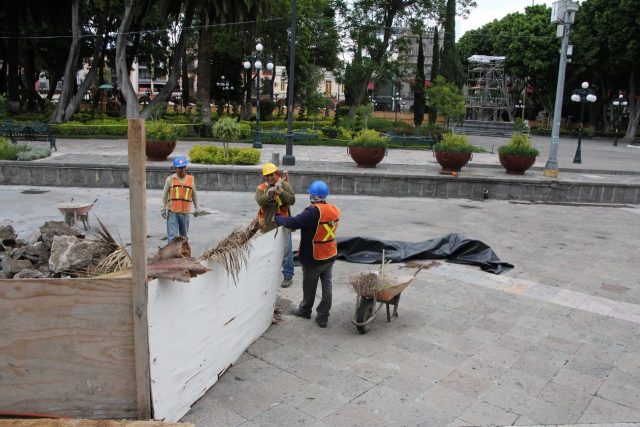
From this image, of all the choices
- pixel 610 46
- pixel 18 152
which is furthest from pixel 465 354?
pixel 610 46

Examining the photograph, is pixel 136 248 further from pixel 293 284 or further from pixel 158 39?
pixel 158 39

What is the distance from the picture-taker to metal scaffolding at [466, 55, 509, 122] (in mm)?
53031

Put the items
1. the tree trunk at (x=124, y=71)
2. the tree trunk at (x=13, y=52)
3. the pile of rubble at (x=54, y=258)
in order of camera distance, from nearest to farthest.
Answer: the pile of rubble at (x=54, y=258)
the tree trunk at (x=124, y=71)
the tree trunk at (x=13, y=52)

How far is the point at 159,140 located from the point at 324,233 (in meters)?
12.8

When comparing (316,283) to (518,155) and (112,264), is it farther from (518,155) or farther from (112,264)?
(518,155)

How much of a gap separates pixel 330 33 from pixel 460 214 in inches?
1335

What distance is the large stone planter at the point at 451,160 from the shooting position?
18.2 m

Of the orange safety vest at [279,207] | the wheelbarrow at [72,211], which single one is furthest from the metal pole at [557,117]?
the wheelbarrow at [72,211]

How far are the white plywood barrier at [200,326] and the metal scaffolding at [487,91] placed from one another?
50.0 metres

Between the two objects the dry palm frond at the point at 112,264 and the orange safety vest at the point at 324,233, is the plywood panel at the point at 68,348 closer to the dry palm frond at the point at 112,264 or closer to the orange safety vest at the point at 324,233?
the dry palm frond at the point at 112,264

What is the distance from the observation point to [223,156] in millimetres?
17750

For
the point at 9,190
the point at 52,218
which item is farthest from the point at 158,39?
the point at 52,218

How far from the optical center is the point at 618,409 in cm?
488

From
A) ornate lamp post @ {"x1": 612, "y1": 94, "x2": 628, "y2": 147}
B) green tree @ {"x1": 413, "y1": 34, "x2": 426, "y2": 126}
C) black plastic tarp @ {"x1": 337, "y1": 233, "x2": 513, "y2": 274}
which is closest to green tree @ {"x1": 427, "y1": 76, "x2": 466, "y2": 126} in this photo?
green tree @ {"x1": 413, "y1": 34, "x2": 426, "y2": 126}
